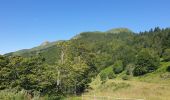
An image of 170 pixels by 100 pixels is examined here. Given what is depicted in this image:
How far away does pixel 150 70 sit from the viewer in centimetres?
12344

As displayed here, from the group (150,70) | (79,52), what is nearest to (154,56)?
(150,70)

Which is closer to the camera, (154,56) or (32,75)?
(32,75)

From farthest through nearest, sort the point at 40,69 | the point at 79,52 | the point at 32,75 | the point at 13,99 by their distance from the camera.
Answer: the point at 79,52
the point at 40,69
the point at 32,75
the point at 13,99

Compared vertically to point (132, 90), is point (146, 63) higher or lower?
higher

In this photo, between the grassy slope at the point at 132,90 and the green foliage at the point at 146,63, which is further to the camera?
the green foliage at the point at 146,63

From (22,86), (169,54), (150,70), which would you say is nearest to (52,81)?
(22,86)

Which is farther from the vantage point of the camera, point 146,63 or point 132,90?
point 146,63

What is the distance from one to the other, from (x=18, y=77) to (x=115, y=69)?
100 meters

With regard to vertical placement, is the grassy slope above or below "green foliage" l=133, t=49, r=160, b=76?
below

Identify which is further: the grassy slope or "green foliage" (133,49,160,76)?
"green foliage" (133,49,160,76)

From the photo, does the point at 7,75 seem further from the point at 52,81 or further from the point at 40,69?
the point at 52,81

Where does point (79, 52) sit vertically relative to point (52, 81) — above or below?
above

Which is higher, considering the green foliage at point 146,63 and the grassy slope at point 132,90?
the green foliage at point 146,63

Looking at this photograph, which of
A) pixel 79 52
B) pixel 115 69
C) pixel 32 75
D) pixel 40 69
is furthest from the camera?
pixel 115 69
